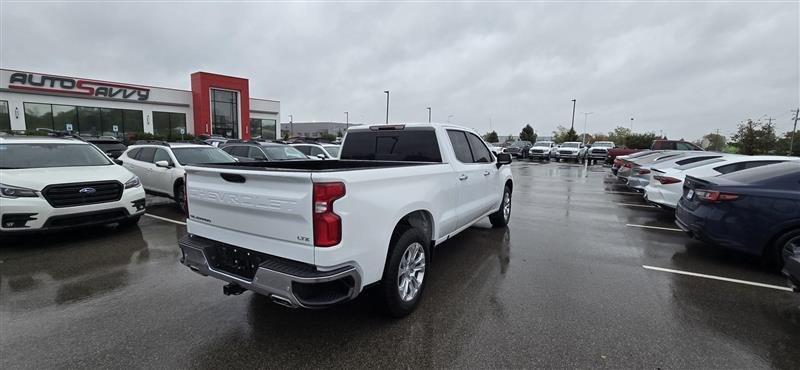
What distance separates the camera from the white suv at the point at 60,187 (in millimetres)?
5434

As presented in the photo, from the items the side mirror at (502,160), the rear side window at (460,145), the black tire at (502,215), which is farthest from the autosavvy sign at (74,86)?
the side mirror at (502,160)

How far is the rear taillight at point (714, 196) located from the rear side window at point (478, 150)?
9.64 ft

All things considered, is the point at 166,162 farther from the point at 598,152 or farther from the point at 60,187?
the point at 598,152

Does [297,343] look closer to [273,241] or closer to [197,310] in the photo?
[273,241]

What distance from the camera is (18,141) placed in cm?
661

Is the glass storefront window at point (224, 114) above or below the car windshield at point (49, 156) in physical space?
above

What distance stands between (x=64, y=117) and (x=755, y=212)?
40423mm

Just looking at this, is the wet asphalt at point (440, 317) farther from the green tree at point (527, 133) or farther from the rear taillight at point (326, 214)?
the green tree at point (527, 133)

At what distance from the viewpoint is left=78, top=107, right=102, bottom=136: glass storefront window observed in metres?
31.1

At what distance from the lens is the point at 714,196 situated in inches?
203

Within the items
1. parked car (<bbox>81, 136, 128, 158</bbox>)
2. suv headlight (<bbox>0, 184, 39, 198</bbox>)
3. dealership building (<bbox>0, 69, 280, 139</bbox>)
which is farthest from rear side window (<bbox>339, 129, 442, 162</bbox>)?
dealership building (<bbox>0, 69, 280, 139</bbox>)

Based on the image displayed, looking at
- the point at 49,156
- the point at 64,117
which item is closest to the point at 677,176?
the point at 49,156

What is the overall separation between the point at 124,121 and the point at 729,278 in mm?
40704

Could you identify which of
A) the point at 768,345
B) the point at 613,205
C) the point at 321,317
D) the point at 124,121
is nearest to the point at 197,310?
the point at 321,317
